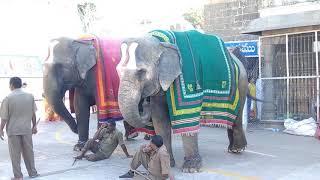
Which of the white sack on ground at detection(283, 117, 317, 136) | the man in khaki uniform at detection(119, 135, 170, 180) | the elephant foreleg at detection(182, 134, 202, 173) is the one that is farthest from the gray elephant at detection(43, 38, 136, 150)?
the white sack on ground at detection(283, 117, 317, 136)

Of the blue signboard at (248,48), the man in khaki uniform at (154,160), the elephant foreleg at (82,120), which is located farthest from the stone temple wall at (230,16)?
the man in khaki uniform at (154,160)

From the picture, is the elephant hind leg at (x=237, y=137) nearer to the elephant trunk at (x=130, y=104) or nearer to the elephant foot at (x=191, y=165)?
the elephant foot at (x=191, y=165)

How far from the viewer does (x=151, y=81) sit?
23.3 feet

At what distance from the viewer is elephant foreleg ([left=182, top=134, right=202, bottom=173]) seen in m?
7.40

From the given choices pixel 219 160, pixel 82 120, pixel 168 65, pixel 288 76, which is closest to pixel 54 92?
pixel 82 120

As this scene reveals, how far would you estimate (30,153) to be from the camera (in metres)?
7.00

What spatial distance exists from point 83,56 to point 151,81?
Answer: 2476 millimetres

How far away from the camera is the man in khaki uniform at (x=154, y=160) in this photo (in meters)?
6.15

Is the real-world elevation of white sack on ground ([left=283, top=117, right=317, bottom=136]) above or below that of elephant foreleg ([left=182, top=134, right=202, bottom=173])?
below

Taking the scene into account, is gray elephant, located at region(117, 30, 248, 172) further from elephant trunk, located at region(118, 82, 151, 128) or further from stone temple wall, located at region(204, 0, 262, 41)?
stone temple wall, located at region(204, 0, 262, 41)

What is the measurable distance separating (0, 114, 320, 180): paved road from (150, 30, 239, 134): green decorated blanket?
75 centimetres

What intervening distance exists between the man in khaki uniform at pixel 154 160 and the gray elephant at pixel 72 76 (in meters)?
2.94

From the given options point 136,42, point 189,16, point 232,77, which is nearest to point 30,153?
point 136,42

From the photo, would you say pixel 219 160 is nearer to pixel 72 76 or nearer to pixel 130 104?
pixel 130 104
